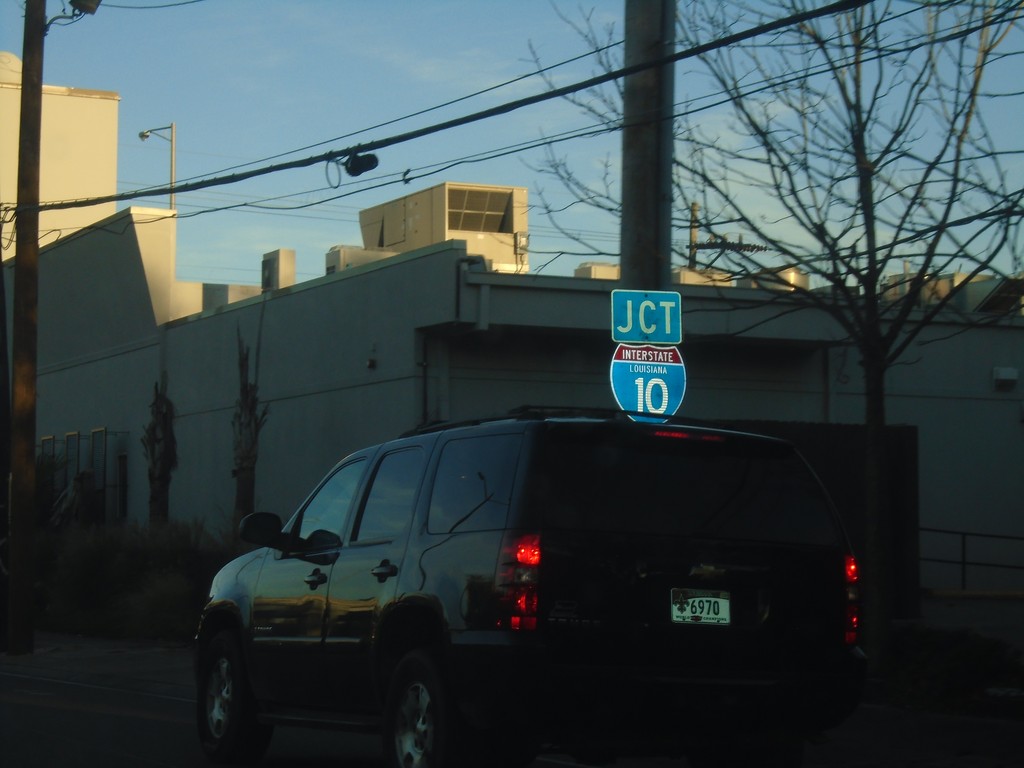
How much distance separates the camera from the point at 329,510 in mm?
9023

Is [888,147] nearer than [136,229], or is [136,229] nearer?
[888,147]

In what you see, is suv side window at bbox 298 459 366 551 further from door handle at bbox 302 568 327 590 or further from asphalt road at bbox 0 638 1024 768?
asphalt road at bbox 0 638 1024 768

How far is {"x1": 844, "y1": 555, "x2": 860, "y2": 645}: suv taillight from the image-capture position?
736cm

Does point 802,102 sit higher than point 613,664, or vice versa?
point 802,102

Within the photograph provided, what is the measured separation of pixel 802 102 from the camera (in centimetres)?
1244

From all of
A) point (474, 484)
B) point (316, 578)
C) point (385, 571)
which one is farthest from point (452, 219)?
point (474, 484)

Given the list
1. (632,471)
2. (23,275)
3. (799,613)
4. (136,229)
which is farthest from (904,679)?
(136,229)

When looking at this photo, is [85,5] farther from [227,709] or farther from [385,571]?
[385,571]

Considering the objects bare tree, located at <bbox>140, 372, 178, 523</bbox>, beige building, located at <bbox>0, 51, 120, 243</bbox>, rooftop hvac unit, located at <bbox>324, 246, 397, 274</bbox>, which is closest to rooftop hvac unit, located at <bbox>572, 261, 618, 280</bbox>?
rooftop hvac unit, located at <bbox>324, 246, 397, 274</bbox>

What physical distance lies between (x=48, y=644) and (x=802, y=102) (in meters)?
13.4

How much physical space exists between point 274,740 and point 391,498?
11.7ft

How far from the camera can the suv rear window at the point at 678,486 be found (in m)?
6.96

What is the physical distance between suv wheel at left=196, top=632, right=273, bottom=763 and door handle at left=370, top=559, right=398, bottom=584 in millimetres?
2028

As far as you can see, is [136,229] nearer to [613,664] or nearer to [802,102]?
[802,102]
